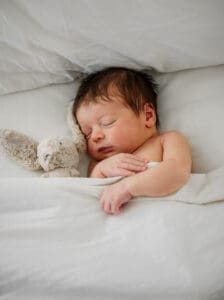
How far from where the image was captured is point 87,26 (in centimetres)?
116

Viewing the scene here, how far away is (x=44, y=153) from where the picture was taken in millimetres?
1069

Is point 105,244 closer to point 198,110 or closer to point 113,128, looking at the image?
point 113,128

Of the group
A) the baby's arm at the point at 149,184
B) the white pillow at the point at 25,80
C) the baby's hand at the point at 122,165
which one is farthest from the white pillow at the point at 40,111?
the baby's arm at the point at 149,184

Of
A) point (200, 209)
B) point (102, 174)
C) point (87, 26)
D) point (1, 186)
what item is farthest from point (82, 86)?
point (200, 209)

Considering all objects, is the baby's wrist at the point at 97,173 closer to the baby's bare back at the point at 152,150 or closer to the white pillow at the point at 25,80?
the baby's bare back at the point at 152,150

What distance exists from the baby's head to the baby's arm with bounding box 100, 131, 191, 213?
6.8 inches

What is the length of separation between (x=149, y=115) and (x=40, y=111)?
1.11 ft

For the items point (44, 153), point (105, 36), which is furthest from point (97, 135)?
point (105, 36)

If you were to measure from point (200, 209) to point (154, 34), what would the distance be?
525 millimetres

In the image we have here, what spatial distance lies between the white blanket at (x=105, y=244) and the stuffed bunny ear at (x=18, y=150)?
0.13 m

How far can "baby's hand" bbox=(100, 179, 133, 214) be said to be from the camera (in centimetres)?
95

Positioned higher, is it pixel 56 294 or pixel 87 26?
pixel 87 26

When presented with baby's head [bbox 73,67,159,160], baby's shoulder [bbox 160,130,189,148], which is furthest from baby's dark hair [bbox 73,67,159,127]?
baby's shoulder [bbox 160,130,189,148]

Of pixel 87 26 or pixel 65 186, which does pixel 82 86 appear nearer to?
pixel 87 26
